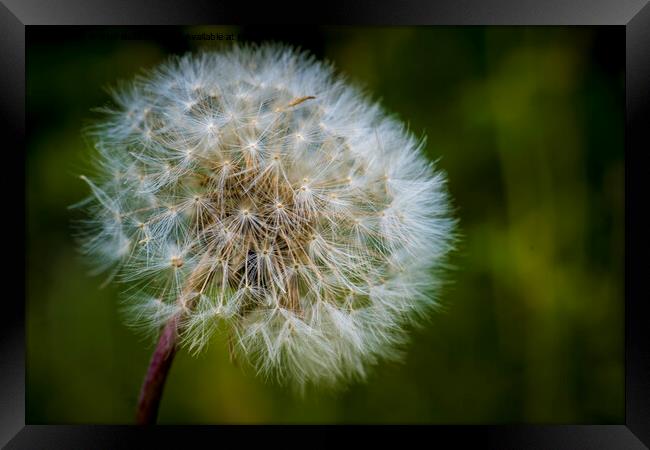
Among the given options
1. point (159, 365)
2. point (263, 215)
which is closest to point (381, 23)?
point (263, 215)

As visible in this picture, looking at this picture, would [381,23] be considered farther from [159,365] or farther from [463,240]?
[159,365]

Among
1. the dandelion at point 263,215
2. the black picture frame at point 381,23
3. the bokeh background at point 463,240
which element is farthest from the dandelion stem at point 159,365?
the bokeh background at point 463,240

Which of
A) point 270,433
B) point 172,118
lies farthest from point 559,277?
point 172,118

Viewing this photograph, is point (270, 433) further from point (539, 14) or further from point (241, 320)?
point (539, 14)

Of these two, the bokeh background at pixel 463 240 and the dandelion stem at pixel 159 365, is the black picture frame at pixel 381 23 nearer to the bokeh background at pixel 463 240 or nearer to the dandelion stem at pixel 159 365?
the bokeh background at pixel 463 240

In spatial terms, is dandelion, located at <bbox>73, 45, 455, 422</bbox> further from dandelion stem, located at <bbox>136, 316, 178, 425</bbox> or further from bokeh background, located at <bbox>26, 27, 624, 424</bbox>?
bokeh background, located at <bbox>26, 27, 624, 424</bbox>

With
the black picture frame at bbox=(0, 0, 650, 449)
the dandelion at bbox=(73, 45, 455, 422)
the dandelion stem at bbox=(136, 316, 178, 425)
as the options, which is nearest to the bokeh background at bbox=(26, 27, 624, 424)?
the black picture frame at bbox=(0, 0, 650, 449)
